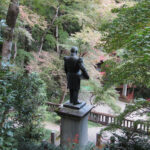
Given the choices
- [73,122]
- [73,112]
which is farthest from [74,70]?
[73,122]

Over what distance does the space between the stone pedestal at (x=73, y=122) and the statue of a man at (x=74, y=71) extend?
0.77 ft

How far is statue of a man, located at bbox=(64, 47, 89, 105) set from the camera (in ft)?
12.4

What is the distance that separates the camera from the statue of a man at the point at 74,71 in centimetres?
377

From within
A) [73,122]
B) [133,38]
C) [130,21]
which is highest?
[130,21]

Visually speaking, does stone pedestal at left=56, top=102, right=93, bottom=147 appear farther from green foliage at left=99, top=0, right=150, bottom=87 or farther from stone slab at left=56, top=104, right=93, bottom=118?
green foliage at left=99, top=0, right=150, bottom=87

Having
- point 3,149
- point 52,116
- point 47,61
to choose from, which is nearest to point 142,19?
point 3,149

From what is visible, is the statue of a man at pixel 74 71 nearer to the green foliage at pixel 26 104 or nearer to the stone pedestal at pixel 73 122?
the stone pedestal at pixel 73 122

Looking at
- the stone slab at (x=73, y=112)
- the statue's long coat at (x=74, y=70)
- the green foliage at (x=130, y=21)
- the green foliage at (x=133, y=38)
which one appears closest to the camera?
the green foliage at (x=133, y=38)

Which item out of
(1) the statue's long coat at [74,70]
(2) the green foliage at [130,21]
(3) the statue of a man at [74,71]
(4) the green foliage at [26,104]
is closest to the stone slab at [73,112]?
(3) the statue of a man at [74,71]

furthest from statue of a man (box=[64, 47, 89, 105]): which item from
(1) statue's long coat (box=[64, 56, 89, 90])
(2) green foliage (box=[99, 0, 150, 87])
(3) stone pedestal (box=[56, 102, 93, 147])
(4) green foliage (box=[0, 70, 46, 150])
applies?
(4) green foliage (box=[0, 70, 46, 150])

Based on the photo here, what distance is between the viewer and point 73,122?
13.5 feet

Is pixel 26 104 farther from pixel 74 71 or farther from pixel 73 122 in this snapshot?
pixel 74 71

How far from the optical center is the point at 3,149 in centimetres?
202

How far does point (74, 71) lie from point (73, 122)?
1449mm
